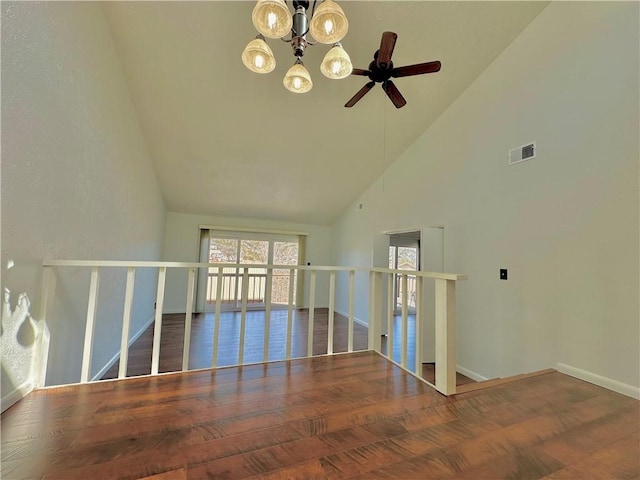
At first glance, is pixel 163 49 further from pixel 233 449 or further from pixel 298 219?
pixel 298 219

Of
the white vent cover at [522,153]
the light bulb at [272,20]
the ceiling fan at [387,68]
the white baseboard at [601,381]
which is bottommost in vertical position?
the white baseboard at [601,381]

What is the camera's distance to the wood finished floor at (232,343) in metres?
3.01

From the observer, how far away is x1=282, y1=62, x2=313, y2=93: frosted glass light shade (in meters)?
1.89

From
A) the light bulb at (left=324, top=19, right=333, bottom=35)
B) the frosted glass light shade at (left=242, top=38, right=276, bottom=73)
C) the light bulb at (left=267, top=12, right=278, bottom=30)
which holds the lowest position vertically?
the frosted glass light shade at (left=242, top=38, right=276, bottom=73)

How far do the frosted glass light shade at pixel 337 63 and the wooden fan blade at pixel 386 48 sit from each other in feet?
1.14

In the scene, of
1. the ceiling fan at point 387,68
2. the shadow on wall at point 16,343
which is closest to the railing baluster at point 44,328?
the shadow on wall at point 16,343

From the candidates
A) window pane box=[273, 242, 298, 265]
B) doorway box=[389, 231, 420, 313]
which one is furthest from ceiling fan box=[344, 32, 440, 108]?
window pane box=[273, 242, 298, 265]

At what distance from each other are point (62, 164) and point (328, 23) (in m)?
1.86

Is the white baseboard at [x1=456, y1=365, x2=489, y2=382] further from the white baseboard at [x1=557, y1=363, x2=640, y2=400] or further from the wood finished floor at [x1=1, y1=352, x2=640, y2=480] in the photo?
the wood finished floor at [x1=1, y1=352, x2=640, y2=480]

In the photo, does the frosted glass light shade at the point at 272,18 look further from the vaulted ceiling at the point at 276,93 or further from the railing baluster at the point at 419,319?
the railing baluster at the point at 419,319

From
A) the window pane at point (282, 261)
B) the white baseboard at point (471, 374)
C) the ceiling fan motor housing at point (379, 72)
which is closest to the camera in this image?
the ceiling fan motor housing at point (379, 72)

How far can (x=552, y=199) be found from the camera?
7.66 feet

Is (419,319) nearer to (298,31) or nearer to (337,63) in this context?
(337,63)

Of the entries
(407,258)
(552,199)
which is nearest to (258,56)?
(552,199)
